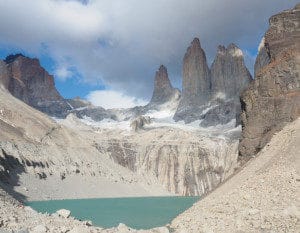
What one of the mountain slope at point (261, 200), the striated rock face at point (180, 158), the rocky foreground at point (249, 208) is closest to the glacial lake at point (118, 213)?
the rocky foreground at point (249, 208)

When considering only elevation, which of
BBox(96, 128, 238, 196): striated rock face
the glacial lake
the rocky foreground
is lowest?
the rocky foreground

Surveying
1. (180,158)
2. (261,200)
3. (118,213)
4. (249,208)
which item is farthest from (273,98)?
(180,158)

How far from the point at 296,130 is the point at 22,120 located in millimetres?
104721

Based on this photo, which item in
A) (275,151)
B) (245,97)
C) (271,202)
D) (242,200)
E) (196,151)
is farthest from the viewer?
(196,151)

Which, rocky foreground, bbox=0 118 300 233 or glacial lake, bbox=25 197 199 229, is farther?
glacial lake, bbox=25 197 199 229

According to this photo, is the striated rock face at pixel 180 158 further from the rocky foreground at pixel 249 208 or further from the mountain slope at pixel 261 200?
the rocky foreground at pixel 249 208

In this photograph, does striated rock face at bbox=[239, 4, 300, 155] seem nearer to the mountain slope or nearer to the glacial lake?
the mountain slope

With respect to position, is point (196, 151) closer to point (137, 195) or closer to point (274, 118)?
point (137, 195)

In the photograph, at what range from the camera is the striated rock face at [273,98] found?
2004 inches

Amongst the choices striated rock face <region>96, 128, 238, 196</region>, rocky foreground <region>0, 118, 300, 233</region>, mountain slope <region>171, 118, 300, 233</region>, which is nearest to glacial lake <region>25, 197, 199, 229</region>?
rocky foreground <region>0, 118, 300, 233</region>

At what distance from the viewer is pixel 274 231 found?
95.0 ft

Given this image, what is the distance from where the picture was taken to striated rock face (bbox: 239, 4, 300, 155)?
167 feet

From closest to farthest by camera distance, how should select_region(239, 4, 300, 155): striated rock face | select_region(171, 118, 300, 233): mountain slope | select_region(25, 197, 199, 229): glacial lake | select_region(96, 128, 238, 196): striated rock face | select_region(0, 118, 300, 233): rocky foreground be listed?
select_region(171, 118, 300, 233): mountain slope < select_region(0, 118, 300, 233): rocky foreground < select_region(239, 4, 300, 155): striated rock face < select_region(25, 197, 199, 229): glacial lake < select_region(96, 128, 238, 196): striated rock face

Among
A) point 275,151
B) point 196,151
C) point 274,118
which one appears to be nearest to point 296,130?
point 275,151
